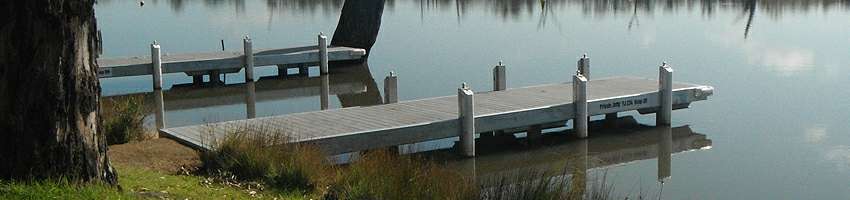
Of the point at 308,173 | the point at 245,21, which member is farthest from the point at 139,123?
the point at 245,21

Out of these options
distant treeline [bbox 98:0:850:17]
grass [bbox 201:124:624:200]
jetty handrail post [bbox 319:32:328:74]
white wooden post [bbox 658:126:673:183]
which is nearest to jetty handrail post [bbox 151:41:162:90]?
jetty handrail post [bbox 319:32:328:74]

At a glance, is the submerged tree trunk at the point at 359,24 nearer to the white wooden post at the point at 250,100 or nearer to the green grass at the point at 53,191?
the white wooden post at the point at 250,100

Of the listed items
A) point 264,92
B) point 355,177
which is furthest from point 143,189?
point 264,92

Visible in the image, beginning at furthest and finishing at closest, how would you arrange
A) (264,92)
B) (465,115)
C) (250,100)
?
1. (264,92)
2. (250,100)
3. (465,115)

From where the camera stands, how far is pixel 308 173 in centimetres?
997

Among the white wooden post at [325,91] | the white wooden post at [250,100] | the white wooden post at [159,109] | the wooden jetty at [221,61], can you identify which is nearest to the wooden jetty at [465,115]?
the white wooden post at [159,109]

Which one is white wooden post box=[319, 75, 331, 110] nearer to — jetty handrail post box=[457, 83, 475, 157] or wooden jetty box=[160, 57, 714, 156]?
wooden jetty box=[160, 57, 714, 156]

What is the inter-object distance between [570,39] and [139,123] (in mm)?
20346

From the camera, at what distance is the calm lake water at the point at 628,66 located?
1417cm

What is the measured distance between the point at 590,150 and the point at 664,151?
3.21 feet

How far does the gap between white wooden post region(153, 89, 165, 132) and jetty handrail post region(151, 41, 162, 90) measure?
0.62ft

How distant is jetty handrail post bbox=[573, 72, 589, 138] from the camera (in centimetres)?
1509

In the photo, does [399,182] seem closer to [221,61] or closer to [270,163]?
[270,163]

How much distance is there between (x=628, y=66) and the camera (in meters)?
25.1
